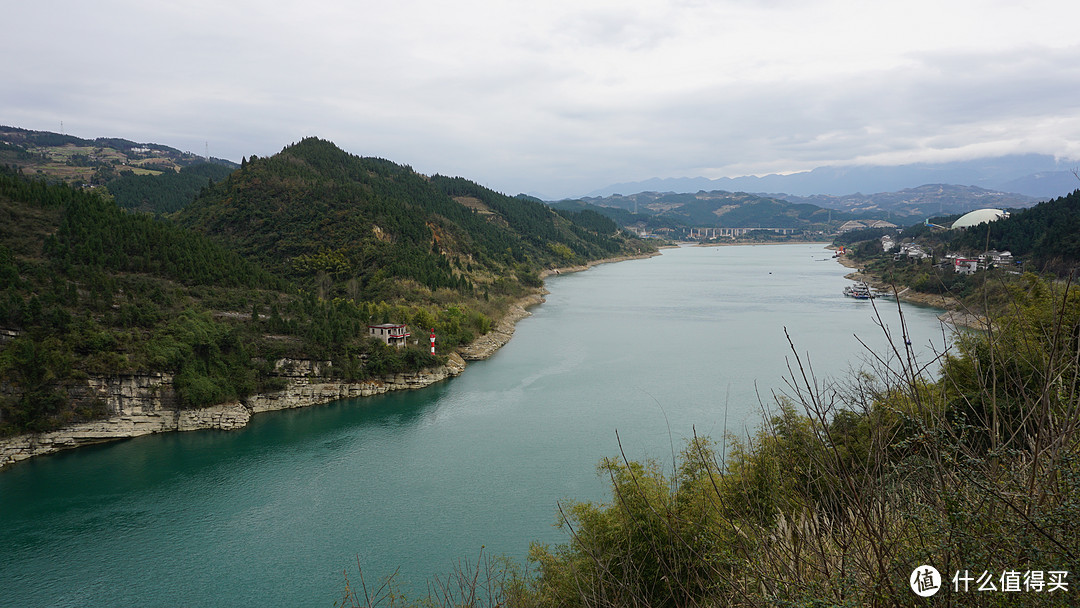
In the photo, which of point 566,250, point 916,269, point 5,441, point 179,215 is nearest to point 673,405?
point 5,441

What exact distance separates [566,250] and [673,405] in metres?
39.5

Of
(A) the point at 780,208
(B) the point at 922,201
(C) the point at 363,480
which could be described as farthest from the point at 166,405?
(B) the point at 922,201

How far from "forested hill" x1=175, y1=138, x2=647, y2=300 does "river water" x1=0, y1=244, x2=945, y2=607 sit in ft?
24.0

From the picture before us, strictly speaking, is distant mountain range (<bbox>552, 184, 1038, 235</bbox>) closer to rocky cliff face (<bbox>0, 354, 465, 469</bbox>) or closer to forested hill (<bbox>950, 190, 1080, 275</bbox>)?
forested hill (<bbox>950, 190, 1080, 275</bbox>)

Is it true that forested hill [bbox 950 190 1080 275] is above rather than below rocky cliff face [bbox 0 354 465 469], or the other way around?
above

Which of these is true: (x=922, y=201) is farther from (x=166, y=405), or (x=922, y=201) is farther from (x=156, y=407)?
(x=156, y=407)

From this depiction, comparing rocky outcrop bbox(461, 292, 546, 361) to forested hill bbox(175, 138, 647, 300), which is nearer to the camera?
rocky outcrop bbox(461, 292, 546, 361)

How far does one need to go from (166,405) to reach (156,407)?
0.18 meters

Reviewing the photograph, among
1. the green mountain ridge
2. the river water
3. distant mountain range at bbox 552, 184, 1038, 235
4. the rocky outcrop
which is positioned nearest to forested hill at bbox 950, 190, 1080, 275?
the river water

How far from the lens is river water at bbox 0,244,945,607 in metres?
7.54

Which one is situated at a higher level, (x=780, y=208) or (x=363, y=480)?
(x=780, y=208)

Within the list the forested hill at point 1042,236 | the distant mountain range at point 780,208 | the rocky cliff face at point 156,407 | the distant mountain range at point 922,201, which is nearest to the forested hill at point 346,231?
the rocky cliff face at point 156,407

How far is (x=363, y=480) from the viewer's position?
405 inches

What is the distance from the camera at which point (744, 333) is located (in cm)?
2158
